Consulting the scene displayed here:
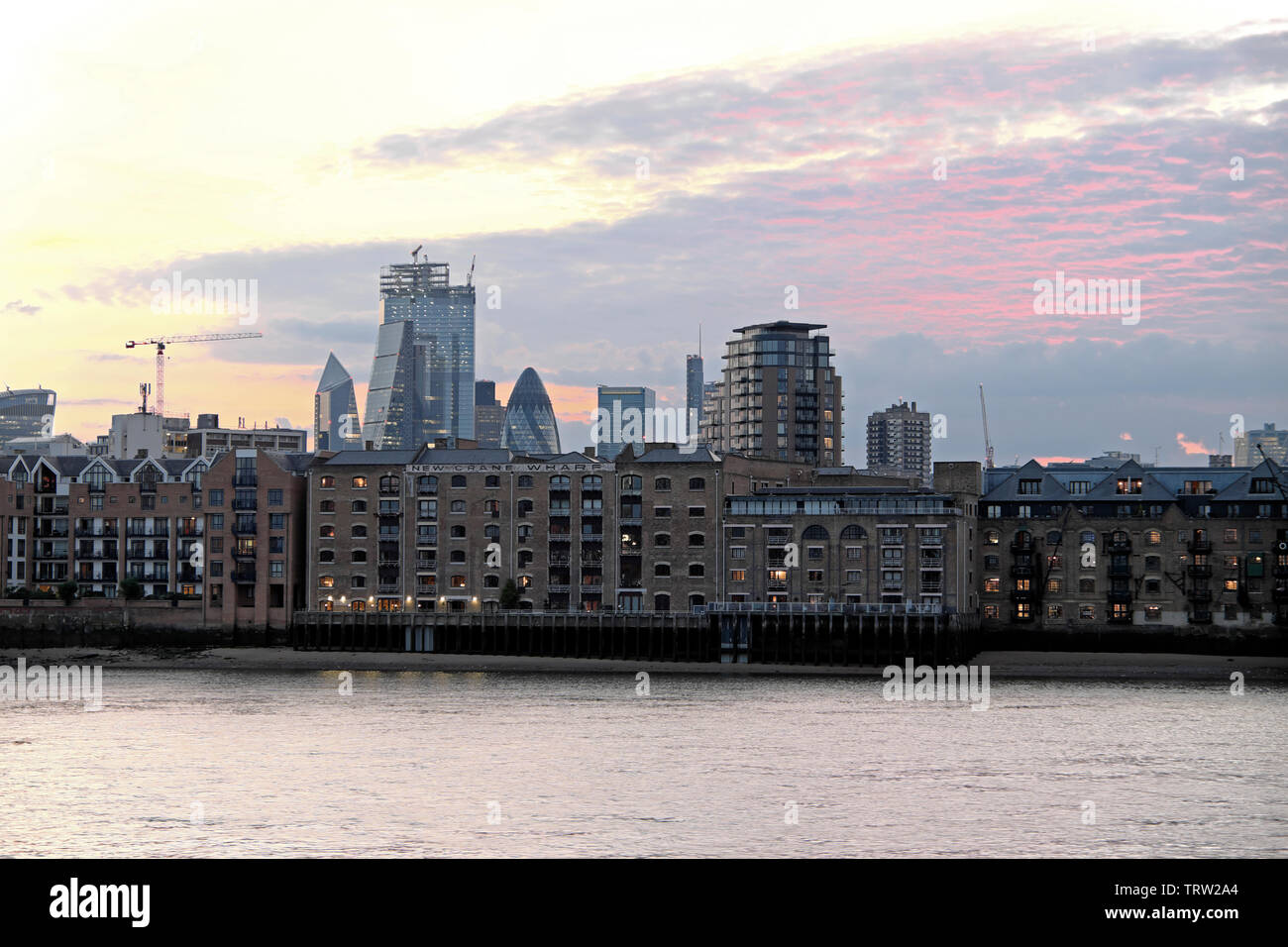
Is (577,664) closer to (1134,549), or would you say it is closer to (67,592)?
(1134,549)

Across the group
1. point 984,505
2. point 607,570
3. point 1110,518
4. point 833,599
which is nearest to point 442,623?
point 607,570

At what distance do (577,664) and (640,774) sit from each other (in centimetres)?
6490

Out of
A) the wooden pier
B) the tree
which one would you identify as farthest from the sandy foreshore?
the tree

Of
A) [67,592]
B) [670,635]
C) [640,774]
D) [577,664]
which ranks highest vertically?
[67,592]

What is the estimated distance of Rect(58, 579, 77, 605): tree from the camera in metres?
152

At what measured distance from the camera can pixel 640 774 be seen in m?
69.1

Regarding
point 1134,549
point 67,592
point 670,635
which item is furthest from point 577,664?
point 67,592

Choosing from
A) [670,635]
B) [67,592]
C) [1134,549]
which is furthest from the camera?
[67,592]

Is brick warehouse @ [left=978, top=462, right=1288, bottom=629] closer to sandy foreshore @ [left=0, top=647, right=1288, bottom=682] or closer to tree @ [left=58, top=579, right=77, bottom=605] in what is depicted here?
sandy foreshore @ [left=0, top=647, right=1288, bottom=682]

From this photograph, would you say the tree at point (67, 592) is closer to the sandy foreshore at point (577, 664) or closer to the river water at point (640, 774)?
the sandy foreshore at point (577, 664)

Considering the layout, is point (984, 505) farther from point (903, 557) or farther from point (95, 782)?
point (95, 782)

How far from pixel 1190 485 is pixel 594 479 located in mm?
58138

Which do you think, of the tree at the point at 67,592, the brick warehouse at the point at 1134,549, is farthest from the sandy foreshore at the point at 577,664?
the tree at the point at 67,592
